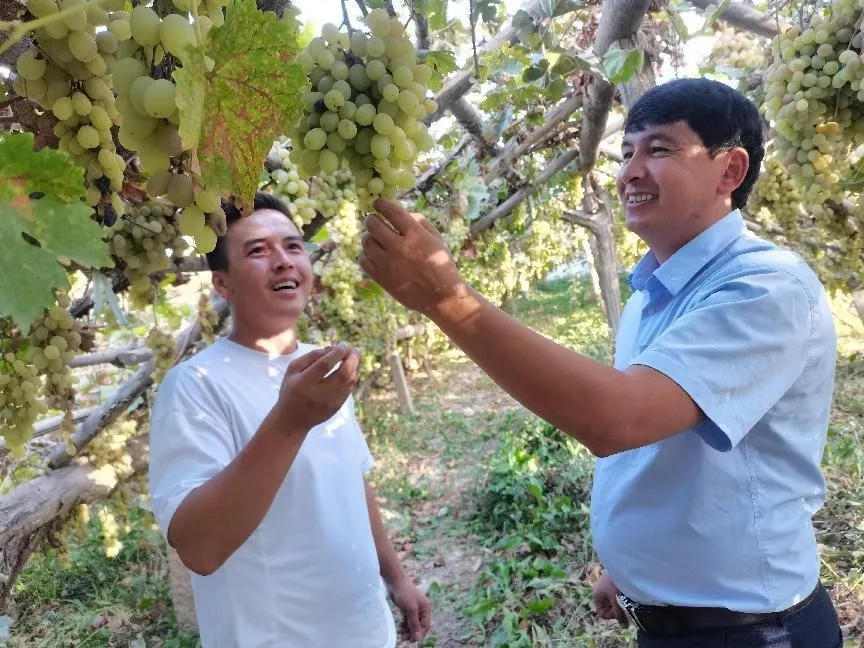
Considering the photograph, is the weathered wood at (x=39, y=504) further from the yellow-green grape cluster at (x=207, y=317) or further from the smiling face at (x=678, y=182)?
the smiling face at (x=678, y=182)

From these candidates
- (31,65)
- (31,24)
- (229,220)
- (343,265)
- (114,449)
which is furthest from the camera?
(343,265)

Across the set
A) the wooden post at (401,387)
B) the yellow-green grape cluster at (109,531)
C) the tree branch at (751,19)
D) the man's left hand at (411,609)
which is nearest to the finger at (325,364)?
the man's left hand at (411,609)

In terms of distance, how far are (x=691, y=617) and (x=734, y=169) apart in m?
1.14

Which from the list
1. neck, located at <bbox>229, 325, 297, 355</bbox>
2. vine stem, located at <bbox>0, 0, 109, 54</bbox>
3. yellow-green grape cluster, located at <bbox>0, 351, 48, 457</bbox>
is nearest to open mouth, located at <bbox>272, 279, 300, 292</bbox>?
neck, located at <bbox>229, 325, 297, 355</bbox>

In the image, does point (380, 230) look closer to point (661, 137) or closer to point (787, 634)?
point (661, 137)

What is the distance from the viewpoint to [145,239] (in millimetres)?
1519

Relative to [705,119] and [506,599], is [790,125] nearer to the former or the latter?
[705,119]

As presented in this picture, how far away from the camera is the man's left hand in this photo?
80.5 inches

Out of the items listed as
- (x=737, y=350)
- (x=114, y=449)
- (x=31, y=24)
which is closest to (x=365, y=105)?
(x=31, y=24)

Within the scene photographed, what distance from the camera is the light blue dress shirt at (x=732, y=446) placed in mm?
1120

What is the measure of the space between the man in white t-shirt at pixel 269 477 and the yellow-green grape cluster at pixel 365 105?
366mm

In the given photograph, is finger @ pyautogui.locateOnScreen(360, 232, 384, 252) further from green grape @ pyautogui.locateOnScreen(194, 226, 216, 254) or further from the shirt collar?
the shirt collar

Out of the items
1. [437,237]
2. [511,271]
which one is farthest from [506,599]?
[511,271]

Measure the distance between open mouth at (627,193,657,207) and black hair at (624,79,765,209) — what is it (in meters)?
0.18
